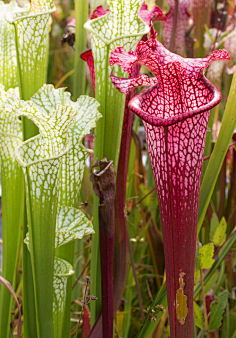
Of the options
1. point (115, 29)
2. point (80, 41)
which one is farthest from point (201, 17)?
point (115, 29)

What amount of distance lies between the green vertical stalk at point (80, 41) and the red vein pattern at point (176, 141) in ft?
0.87

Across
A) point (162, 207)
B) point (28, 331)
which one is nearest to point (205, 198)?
point (162, 207)

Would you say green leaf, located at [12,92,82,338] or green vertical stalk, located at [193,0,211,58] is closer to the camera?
green leaf, located at [12,92,82,338]

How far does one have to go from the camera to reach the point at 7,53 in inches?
26.3

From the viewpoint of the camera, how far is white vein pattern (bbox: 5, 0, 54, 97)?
0.53m

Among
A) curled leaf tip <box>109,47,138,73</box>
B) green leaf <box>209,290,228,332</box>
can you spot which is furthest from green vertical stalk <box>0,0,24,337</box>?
green leaf <box>209,290,228,332</box>

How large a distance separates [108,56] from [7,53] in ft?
0.77

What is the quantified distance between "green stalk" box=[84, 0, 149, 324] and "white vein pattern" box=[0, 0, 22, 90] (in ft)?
0.65

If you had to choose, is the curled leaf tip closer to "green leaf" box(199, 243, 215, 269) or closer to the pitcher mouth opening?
the pitcher mouth opening

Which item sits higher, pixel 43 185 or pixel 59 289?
pixel 43 185

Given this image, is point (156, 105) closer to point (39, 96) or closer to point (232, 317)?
point (39, 96)

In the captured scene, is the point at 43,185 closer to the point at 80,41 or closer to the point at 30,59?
the point at 30,59

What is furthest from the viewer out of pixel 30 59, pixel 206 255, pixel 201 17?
pixel 201 17

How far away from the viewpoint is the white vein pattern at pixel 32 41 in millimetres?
525
